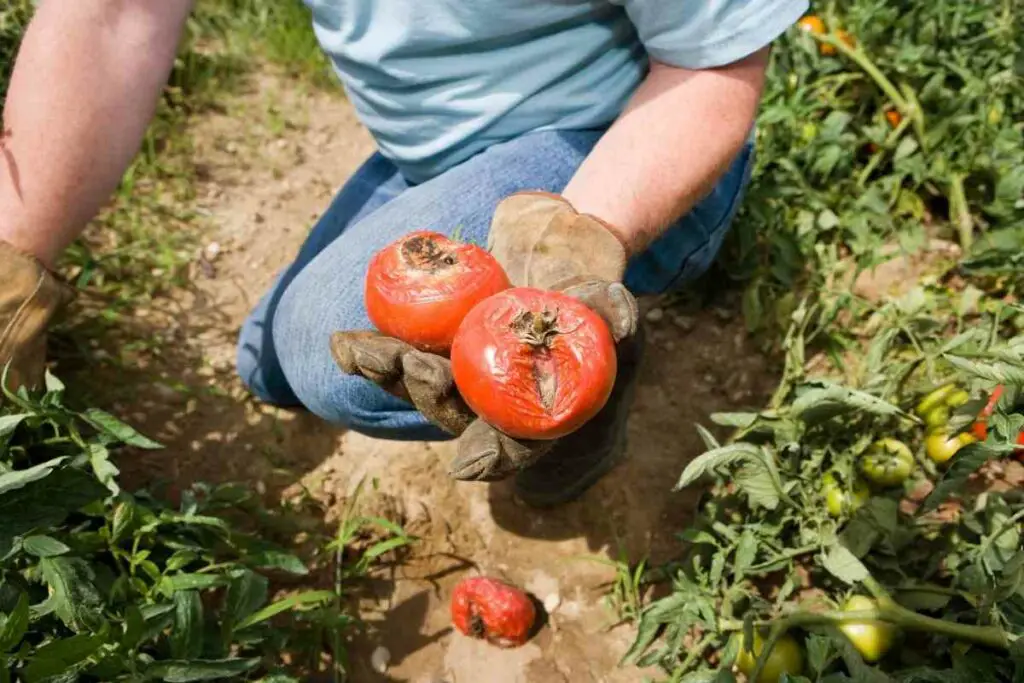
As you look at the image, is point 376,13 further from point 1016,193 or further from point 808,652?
point 1016,193

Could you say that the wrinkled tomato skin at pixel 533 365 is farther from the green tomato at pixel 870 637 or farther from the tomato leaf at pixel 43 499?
the green tomato at pixel 870 637

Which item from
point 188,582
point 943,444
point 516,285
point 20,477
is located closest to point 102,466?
point 20,477

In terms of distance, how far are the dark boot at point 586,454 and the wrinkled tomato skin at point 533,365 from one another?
30.7 inches

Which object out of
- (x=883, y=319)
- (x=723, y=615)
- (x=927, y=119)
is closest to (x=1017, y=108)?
(x=927, y=119)

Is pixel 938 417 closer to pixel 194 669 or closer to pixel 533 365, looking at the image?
pixel 533 365

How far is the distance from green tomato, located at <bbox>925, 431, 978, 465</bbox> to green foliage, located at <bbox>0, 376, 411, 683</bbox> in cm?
135

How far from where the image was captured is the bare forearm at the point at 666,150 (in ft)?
5.79

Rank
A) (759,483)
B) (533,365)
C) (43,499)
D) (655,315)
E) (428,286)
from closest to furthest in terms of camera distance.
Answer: (533,365), (428,286), (43,499), (759,483), (655,315)

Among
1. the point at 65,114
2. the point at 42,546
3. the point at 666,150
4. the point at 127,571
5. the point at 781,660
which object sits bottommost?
the point at 781,660

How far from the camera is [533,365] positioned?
4.57ft

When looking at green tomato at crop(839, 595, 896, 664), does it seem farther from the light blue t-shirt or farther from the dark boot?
the light blue t-shirt

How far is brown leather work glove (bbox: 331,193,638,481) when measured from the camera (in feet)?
4.83

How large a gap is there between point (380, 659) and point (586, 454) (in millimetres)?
712

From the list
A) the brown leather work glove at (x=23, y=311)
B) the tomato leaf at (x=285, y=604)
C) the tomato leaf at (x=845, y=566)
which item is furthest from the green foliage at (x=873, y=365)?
the brown leather work glove at (x=23, y=311)
